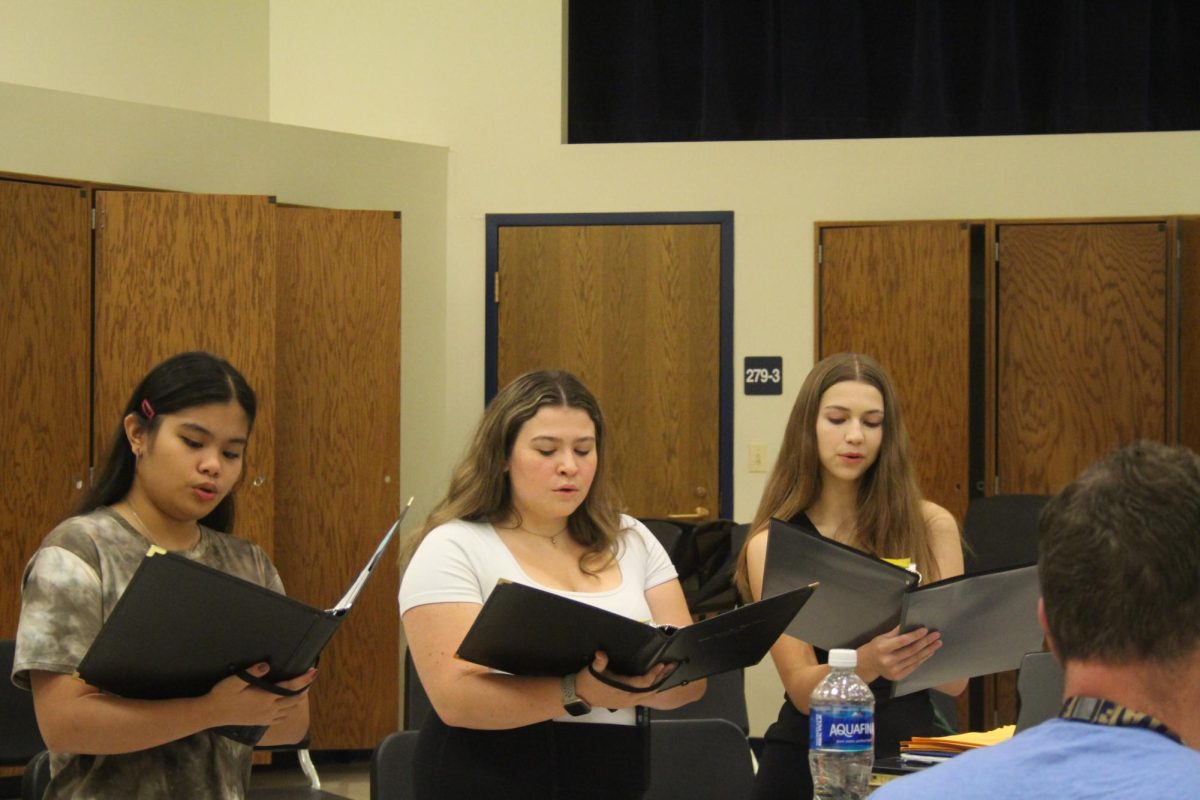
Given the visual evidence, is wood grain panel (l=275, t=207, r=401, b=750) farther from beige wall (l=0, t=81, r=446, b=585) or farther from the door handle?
the door handle

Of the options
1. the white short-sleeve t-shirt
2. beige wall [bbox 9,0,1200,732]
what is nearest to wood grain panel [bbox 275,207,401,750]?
beige wall [bbox 9,0,1200,732]

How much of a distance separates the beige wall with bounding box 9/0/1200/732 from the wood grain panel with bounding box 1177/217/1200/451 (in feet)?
0.63

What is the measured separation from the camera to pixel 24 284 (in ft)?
16.9

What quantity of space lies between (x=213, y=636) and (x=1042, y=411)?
4691 millimetres

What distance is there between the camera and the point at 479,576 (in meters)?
2.35

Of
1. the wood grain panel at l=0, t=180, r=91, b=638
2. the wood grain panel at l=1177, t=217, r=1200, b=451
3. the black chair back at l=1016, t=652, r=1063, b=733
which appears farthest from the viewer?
Result: the wood grain panel at l=1177, t=217, r=1200, b=451

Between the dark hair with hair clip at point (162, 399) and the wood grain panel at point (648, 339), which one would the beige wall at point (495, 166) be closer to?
the wood grain panel at point (648, 339)

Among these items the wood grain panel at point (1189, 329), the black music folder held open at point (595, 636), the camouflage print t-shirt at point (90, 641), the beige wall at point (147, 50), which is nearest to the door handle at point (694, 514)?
the wood grain panel at point (1189, 329)

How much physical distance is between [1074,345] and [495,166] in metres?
2.64

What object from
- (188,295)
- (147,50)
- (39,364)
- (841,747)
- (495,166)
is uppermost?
(147,50)

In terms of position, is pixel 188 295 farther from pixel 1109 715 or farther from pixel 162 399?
pixel 1109 715

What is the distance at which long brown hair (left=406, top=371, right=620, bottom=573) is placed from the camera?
8.13ft

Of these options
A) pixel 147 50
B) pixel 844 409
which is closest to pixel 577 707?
pixel 844 409

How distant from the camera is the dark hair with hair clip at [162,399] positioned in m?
2.23
